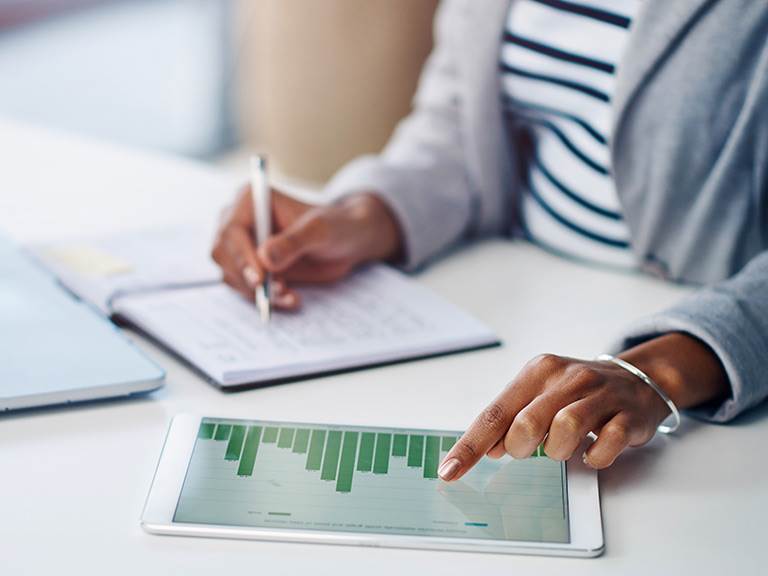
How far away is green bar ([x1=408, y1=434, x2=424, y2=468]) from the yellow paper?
14.7 inches

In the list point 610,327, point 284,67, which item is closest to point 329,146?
point 284,67

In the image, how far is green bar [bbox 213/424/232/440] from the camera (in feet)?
2.41

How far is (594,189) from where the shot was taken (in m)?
1.08

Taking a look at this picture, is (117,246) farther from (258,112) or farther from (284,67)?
(258,112)

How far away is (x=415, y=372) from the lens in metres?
0.85

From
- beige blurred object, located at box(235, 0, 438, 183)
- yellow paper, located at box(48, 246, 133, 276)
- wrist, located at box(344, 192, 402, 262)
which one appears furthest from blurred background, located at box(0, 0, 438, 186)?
yellow paper, located at box(48, 246, 133, 276)

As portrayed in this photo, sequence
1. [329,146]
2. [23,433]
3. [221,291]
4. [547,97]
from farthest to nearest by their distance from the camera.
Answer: [329,146], [547,97], [221,291], [23,433]

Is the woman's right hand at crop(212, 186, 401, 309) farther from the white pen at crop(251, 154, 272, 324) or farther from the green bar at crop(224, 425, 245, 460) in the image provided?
the green bar at crop(224, 425, 245, 460)

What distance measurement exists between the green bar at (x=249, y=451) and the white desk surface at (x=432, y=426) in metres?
0.03

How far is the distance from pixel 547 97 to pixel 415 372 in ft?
1.22

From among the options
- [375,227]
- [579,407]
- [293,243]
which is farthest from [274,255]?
[579,407]

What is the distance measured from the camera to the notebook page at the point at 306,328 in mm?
835

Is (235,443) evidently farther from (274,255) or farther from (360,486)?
(274,255)

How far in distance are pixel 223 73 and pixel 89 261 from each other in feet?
8.00
